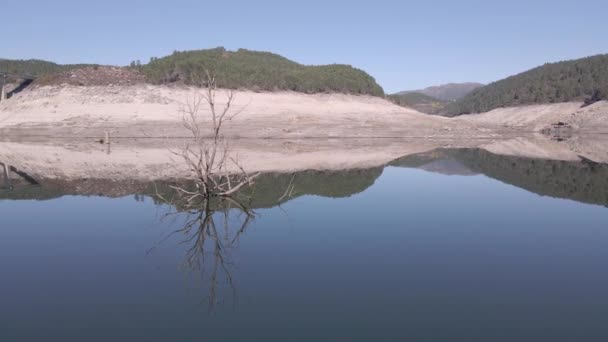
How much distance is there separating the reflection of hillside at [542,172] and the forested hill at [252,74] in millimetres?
24531

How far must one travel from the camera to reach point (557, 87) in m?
82.8

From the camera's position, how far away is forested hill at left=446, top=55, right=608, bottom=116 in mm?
75500

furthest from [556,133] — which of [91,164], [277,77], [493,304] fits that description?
[493,304]

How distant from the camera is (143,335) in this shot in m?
5.48

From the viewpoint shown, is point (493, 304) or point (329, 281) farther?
point (329, 281)

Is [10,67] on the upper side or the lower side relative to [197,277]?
upper

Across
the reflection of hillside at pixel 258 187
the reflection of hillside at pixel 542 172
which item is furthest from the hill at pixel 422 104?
the reflection of hillside at pixel 258 187

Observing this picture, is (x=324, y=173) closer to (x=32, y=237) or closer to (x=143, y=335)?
(x=32, y=237)

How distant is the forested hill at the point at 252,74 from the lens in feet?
160

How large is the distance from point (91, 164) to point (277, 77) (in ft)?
109

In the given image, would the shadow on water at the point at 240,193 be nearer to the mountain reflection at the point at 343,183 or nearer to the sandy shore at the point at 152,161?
the mountain reflection at the point at 343,183

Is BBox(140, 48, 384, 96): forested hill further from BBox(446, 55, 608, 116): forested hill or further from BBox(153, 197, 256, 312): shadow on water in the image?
BBox(153, 197, 256, 312): shadow on water

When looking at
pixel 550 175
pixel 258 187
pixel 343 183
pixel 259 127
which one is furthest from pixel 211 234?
pixel 259 127

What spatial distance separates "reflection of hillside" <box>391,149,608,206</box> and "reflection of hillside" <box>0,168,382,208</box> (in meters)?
5.75
